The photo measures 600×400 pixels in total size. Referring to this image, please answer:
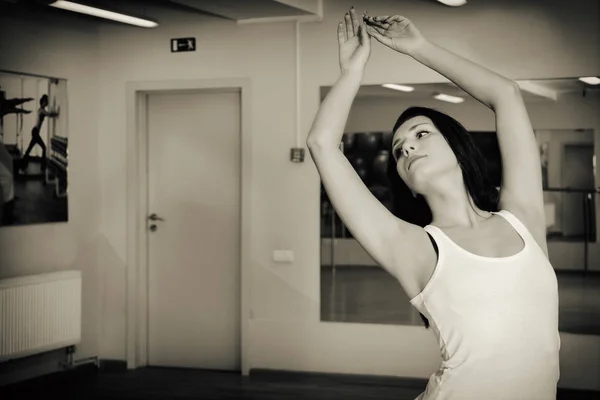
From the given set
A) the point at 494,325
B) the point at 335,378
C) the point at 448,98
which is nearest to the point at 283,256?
the point at 335,378

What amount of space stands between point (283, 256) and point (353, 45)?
410cm

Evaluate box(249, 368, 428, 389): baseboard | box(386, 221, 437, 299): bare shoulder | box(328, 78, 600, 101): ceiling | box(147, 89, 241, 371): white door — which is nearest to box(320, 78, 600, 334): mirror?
box(328, 78, 600, 101): ceiling

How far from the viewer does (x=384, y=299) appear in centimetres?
507

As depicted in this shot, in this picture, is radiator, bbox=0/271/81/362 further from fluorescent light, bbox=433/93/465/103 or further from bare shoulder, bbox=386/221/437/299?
bare shoulder, bbox=386/221/437/299

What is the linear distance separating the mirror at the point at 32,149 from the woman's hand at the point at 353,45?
4.16 meters

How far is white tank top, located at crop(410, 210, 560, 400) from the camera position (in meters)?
1.08

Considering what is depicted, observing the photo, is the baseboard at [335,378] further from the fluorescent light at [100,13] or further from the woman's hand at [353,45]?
the woman's hand at [353,45]

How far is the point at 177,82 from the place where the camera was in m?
5.46

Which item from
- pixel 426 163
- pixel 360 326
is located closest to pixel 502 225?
pixel 426 163

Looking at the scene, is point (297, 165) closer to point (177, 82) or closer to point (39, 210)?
point (177, 82)

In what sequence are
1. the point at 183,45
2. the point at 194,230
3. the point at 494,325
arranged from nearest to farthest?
the point at 494,325, the point at 183,45, the point at 194,230

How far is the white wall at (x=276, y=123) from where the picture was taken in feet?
15.7

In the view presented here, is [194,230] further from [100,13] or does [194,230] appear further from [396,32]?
[396,32]

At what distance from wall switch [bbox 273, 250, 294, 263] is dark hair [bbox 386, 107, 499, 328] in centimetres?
389
